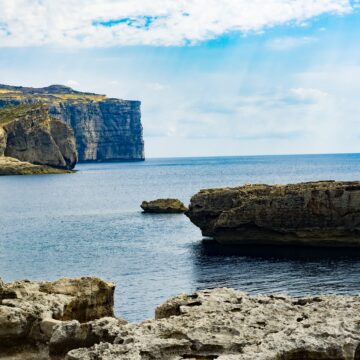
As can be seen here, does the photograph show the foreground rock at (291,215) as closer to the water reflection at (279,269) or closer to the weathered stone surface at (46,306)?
the water reflection at (279,269)

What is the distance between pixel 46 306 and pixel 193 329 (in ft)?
24.0

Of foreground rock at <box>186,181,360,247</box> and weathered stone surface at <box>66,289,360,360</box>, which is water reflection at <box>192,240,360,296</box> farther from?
weathered stone surface at <box>66,289,360,360</box>

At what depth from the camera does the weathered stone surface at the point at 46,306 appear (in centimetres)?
2234

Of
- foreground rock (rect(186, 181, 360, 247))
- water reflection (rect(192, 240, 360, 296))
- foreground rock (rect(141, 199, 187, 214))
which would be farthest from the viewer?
foreground rock (rect(141, 199, 187, 214))

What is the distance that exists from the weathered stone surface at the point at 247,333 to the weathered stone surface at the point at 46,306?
13.3 feet

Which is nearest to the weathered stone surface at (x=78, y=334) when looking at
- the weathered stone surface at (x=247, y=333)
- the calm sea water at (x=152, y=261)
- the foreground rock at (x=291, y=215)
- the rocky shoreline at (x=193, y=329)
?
the rocky shoreline at (x=193, y=329)

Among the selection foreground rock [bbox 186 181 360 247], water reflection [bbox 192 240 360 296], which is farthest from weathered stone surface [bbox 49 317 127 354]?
foreground rock [bbox 186 181 360 247]

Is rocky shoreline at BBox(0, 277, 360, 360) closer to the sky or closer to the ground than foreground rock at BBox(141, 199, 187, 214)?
closer to the sky

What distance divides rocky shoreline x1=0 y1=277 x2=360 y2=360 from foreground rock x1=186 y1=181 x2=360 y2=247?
47.8 m

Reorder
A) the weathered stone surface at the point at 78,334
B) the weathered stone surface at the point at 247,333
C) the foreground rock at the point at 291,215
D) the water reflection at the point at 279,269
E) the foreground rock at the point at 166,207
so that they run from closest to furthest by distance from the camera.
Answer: the weathered stone surface at the point at 247,333 < the weathered stone surface at the point at 78,334 < the water reflection at the point at 279,269 < the foreground rock at the point at 291,215 < the foreground rock at the point at 166,207

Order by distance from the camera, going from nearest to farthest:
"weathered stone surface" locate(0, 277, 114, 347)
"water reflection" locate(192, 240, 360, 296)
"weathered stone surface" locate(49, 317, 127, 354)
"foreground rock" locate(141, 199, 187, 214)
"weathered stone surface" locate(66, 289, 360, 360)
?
"weathered stone surface" locate(66, 289, 360, 360) < "weathered stone surface" locate(49, 317, 127, 354) < "weathered stone surface" locate(0, 277, 114, 347) < "water reflection" locate(192, 240, 360, 296) < "foreground rock" locate(141, 199, 187, 214)

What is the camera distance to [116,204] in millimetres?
149375

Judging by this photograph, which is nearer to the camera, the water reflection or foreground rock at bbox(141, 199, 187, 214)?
the water reflection

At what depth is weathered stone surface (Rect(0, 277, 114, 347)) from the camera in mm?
22344
